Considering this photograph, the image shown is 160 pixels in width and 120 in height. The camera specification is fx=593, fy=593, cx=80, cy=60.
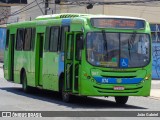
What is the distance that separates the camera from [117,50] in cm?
1905

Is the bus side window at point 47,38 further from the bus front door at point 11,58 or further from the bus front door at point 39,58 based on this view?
the bus front door at point 11,58

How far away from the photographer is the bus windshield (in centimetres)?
1889

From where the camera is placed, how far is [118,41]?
752 inches

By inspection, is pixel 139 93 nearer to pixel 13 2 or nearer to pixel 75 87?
pixel 75 87

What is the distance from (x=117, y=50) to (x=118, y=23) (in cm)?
93

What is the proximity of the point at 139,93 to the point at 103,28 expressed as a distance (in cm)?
243

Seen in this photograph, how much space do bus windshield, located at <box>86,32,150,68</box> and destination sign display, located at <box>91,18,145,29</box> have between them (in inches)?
10.9

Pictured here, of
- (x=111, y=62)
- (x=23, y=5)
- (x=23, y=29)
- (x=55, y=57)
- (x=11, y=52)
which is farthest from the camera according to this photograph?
(x=23, y=5)

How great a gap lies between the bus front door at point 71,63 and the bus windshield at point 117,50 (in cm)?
67

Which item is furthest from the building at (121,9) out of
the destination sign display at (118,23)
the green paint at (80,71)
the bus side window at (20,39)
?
the destination sign display at (118,23)

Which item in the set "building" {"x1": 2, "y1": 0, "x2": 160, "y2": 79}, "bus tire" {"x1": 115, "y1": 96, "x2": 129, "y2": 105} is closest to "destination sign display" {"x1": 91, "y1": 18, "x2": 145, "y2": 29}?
"bus tire" {"x1": 115, "y1": 96, "x2": 129, "y2": 105}

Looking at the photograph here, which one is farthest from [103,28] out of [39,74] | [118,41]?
[39,74]

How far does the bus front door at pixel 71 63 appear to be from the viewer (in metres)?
19.4

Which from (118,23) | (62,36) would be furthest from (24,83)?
(118,23)
